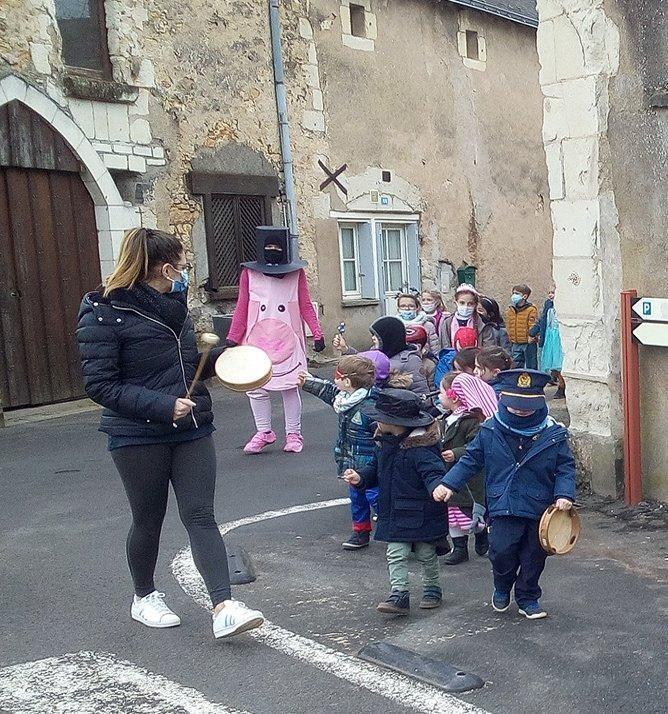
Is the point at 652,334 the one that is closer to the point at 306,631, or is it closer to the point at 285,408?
the point at 306,631

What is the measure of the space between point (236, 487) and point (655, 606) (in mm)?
3726

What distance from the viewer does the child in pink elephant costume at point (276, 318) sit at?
8586mm

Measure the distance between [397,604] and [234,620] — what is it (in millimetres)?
807

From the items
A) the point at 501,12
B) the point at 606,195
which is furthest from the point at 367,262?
the point at 606,195

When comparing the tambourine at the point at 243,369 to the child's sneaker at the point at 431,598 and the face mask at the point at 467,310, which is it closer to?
the child's sneaker at the point at 431,598

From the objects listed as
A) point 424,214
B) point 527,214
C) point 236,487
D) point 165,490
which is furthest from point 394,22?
point 165,490

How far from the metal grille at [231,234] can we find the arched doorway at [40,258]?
1.97m

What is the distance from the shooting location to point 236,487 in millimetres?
7570

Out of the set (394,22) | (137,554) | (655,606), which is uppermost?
(394,22)

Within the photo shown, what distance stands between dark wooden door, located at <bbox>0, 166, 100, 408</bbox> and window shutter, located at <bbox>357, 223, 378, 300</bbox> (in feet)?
18.1

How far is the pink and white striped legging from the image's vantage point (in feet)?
28.3

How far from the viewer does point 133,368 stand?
4379 mm

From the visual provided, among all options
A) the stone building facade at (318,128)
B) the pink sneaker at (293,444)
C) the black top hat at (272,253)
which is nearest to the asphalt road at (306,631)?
the pink sneaker at (293,444)

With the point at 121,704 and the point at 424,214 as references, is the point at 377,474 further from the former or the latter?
the point at 424,214
